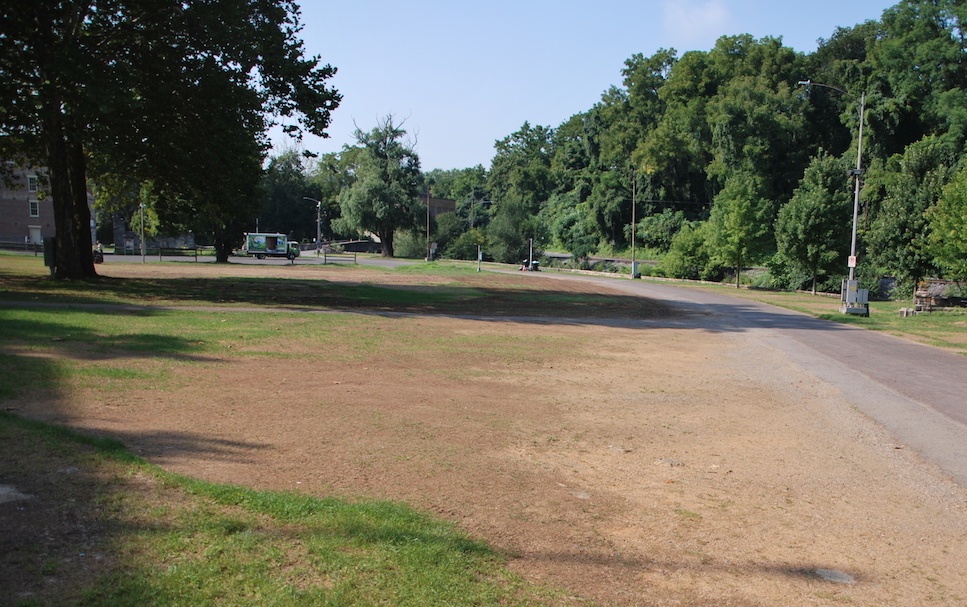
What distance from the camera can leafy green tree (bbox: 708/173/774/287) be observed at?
51.3m

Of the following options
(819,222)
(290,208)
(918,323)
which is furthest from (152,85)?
(290,208)

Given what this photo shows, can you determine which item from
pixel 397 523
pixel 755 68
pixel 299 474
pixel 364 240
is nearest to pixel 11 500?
pixel 299 474

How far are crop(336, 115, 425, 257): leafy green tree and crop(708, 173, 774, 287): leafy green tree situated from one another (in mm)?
47620

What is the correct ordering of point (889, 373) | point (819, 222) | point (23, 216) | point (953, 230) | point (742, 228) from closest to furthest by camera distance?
point (889, 373) < point (953, 230) < point (819, 222) < point (742, 228) < point (23, 216)

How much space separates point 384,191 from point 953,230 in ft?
230

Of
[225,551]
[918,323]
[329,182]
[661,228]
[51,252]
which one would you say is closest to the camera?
[225,551]

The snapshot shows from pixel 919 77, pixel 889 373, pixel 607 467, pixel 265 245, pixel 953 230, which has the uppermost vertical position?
pixel 919 77

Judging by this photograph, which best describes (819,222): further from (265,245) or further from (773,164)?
(265,245)

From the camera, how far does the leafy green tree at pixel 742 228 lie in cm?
5131

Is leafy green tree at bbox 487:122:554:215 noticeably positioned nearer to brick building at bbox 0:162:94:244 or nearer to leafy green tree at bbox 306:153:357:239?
leafy green tree at bbox 306:153:357:239

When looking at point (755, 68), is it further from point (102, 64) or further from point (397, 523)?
point (397, 523)

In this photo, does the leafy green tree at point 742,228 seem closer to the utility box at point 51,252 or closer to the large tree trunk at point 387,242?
the utility box at point 51,252

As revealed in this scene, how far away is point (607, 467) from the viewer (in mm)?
7434

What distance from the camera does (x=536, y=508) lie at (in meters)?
5.98
